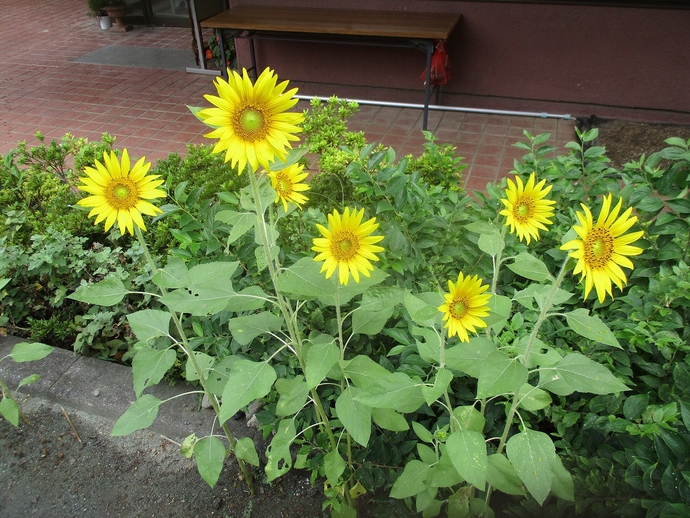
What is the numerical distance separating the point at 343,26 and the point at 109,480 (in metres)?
4.70

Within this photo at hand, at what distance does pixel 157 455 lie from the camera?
210cm

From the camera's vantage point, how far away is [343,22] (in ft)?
18.1

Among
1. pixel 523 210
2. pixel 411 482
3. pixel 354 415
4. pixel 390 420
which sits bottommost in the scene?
pixel 411 482

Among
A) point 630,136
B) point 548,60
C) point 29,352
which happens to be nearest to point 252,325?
point 29,352

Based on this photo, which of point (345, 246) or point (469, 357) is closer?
point (345, 246)

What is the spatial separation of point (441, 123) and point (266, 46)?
2.33 meters

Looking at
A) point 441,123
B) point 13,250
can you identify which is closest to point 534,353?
→ point 13,250

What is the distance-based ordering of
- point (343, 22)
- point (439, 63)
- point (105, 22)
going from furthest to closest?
point (105, 22) < point (343, 22) < point (439, 63)

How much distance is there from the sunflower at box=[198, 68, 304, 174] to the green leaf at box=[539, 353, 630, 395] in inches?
34.2

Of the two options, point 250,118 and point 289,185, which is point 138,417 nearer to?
point 289,185

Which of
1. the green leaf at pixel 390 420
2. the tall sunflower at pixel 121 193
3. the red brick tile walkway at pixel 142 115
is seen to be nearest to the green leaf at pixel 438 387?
the green leaf at pixel 390 420

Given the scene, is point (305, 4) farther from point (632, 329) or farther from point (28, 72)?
point (632, 329)

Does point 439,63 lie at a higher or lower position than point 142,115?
higher

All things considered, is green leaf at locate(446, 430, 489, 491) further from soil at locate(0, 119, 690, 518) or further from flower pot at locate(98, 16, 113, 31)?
flower pot at locate(98, 16, 113, 31)
